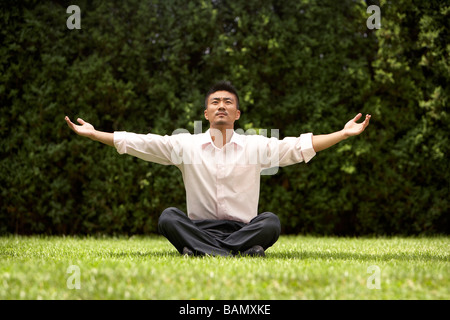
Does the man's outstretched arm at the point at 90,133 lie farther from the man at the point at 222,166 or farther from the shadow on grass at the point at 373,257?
the shadow on grass at the point at 373,257

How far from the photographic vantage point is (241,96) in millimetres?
8078

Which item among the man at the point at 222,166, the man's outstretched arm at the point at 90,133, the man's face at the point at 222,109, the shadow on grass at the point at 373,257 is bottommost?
the shadow on grass at the point at 373,257

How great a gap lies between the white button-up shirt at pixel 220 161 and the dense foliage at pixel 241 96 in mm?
3083

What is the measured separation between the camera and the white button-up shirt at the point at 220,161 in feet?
15.3

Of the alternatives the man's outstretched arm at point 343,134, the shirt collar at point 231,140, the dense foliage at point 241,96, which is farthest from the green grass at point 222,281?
the dense foliage at point 241,96

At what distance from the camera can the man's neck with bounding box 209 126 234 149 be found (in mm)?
4785

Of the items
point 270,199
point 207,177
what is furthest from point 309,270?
point 270,199

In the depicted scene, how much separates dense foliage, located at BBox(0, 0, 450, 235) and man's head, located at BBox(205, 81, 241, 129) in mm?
3027

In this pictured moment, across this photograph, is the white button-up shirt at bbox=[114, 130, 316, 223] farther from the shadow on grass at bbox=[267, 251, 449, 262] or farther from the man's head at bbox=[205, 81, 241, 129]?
the shadow on grass at bbox=[267, 251, 449, 262]

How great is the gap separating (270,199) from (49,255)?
4330mm

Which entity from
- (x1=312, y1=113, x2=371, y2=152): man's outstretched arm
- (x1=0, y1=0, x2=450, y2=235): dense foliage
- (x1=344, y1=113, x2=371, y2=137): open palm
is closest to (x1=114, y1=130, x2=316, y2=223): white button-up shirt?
(x1=312, y1=113, x2=371, y2=152): man's outstretched arm

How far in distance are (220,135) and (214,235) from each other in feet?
3.36

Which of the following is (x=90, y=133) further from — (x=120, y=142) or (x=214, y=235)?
(x=214, y=235)
